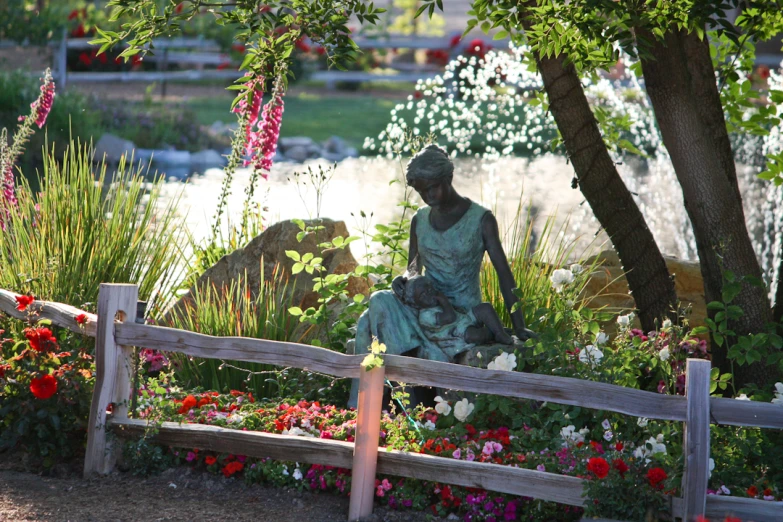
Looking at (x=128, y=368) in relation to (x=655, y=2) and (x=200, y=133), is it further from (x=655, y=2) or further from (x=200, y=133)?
(x=200, y=133)

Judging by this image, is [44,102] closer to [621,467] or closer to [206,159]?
[621,467]

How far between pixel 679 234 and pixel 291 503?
974 centimetres

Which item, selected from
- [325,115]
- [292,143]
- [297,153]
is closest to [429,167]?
[297,153]

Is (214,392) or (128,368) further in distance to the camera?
(214,392)

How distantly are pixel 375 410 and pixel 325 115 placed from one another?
2182cm

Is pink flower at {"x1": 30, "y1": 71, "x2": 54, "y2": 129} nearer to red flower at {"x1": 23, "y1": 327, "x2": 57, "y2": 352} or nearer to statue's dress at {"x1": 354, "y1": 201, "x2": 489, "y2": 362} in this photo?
red flower at {"x1": 23, "y1": 327, "x2": 57, "y2": 352}

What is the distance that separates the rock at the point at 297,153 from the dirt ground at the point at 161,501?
53.6 feet

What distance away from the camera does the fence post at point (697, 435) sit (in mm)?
3502

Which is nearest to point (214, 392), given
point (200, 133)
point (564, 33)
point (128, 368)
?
point (128, 368)

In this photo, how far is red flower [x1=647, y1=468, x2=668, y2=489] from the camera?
142 inches

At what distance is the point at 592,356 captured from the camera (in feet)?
14.5

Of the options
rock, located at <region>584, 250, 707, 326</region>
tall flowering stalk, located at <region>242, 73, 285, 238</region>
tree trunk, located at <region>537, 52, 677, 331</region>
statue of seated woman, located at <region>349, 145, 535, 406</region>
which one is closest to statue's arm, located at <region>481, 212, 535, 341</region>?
statue of seated woman, located at <region>349, 145, 535, 406</region>

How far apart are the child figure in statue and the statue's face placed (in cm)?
39

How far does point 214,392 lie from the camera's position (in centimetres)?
504
